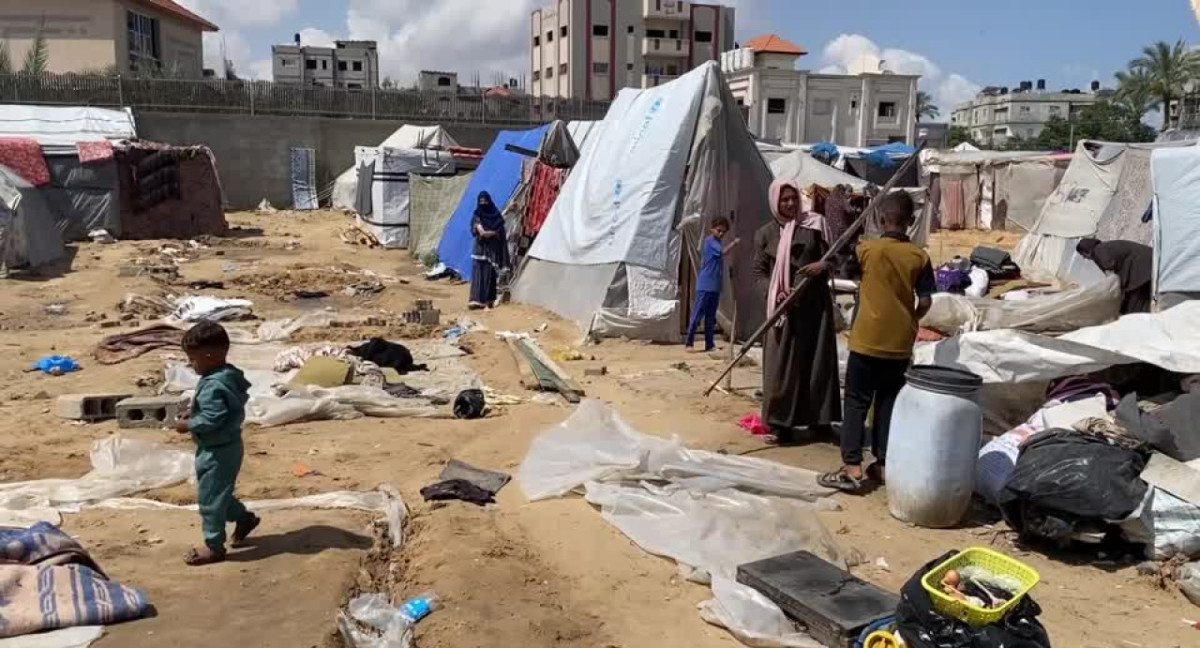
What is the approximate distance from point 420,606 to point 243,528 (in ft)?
3.42

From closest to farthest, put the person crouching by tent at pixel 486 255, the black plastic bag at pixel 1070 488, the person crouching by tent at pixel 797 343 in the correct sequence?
the black plastic bag at pixel 1070 488 < the person crouching by tent at pixel 797 343 < the person crouching by tent at pixel 486 255

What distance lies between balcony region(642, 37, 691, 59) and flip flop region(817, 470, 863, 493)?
61780mm

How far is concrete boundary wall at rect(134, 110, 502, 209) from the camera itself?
2523cm

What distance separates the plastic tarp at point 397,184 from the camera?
17688 millimetres

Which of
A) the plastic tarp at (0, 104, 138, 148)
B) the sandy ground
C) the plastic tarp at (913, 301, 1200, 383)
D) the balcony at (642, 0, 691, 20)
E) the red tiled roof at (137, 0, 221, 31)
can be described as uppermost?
the balcony at (642, 0, 691, 20)

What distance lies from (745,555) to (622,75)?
63343 mm

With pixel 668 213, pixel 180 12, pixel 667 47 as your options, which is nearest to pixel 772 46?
pixel 667 47

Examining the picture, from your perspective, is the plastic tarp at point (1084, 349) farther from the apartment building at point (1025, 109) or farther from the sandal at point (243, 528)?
the apartment building at point (1025, 109)

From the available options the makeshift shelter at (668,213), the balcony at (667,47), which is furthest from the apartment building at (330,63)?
the makeshift shelter at (668,213)

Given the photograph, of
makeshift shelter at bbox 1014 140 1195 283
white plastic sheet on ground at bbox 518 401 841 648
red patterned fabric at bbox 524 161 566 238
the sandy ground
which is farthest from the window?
white plastic sheet on ground at bbox 518 401 841 648

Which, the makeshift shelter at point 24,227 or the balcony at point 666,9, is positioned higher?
the balcony at point 666,9

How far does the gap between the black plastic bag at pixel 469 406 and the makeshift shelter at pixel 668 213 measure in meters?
2.63

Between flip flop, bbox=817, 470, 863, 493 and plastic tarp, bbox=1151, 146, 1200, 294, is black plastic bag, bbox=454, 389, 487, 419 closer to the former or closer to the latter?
flip flop, bbox=817, 470, 863, 493

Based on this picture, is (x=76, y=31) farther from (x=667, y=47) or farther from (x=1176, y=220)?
(x=1176, y=220)
